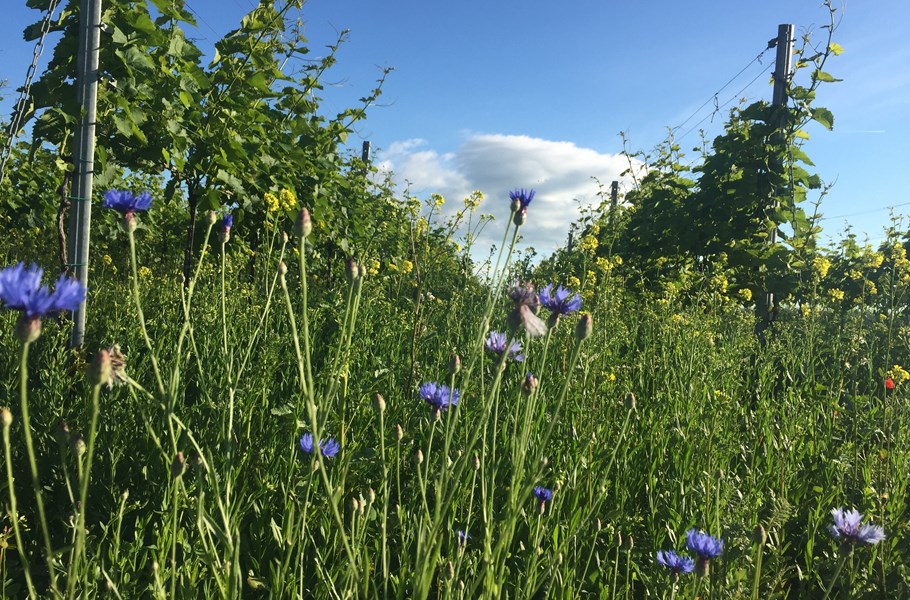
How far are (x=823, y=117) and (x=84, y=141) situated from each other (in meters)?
5.60

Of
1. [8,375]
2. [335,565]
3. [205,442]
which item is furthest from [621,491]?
[8,375]

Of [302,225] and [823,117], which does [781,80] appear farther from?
[302,225]

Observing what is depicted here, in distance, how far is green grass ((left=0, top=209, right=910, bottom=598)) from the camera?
1.34 m

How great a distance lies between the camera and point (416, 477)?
188cm

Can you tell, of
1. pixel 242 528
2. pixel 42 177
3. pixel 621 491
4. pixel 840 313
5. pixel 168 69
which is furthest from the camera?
pixel 42 177

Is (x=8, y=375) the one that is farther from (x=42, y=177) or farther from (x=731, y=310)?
(x=42, y=177)

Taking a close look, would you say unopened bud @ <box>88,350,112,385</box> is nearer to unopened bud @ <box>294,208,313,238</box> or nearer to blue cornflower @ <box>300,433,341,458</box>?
unopened bud @ <box>294,208,313,238</box>

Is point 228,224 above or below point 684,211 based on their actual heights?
below

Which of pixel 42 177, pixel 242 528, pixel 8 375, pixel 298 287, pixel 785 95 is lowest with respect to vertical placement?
pixel 242 528

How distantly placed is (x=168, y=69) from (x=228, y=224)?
82.2 inches

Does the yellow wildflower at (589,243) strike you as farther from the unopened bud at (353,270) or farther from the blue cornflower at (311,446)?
the unopened bud at (353,270)

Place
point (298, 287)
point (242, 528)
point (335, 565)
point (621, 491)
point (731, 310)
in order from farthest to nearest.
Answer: point (298, 287)
point (731, 310)
point (621, 491)
point (242, 528)
point (335, 565)

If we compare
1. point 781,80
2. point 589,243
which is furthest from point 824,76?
point 589,243

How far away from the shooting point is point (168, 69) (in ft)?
10.6
